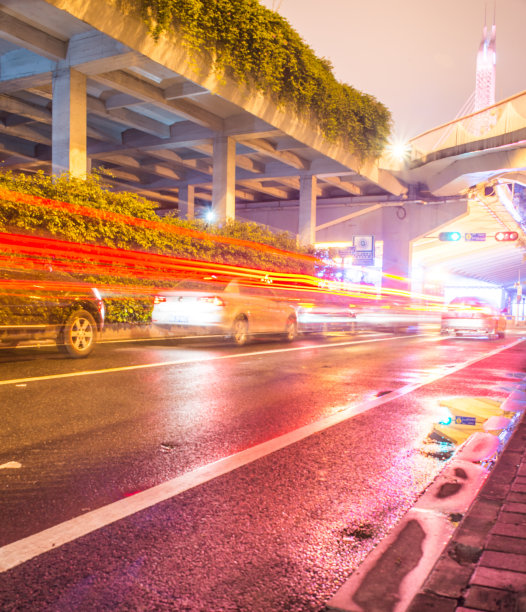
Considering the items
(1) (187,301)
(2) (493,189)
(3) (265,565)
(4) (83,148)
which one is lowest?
(3) (265,565)

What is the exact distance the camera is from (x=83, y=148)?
52.8ft

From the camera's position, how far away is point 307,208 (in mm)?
27953

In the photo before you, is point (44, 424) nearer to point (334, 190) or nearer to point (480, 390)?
point (480, 390)

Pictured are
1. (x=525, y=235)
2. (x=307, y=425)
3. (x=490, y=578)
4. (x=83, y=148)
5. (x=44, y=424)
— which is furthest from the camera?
(x=525, y=235)

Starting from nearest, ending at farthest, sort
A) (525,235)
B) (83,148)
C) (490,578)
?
(490,578)
(83,148)
(525,235)

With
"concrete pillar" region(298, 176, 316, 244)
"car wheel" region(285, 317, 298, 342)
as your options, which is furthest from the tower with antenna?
"car wheel" region(285, 317, 298, 342)

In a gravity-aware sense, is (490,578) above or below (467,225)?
below

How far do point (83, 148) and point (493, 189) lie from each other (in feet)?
74.7

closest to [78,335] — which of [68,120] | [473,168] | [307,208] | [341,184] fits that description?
[68,120]

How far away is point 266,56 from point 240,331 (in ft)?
31.6

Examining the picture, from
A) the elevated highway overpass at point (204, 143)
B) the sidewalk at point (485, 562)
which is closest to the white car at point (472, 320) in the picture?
the elevated highway overpass at point (204, 143)

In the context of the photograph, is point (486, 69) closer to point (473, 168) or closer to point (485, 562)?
point (473, 168)

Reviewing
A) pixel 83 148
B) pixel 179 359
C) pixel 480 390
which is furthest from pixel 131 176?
pixel 480 390

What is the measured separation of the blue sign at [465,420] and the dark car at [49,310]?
20.8ft
